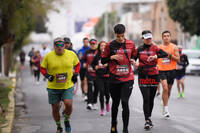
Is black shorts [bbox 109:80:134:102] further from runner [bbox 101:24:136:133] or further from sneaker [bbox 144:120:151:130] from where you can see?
sneaker [bbox 144:120:151:130]

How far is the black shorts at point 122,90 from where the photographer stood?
8289 mm

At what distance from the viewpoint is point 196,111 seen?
12328 millimetres

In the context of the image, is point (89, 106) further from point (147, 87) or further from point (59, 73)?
point (59, 73)

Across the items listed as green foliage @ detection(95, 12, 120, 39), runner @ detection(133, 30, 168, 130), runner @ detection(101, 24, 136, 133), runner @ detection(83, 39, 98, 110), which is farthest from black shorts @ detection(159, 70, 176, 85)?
green foliage @ detection(95, 12, 120, 39)

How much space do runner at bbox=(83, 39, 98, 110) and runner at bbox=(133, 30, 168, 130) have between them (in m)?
3.41

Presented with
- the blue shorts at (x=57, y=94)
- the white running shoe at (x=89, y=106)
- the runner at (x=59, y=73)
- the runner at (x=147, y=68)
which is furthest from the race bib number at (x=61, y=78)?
the white running shoe at (x=89, y=106)

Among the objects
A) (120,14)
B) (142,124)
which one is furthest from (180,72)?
(120,14)

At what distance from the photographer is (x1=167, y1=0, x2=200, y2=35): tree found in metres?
39.8

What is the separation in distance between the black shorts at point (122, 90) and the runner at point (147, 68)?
1.32 m

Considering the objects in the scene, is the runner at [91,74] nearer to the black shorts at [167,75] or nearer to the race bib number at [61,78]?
the black shorts at [167,75]

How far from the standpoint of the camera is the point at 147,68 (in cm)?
968

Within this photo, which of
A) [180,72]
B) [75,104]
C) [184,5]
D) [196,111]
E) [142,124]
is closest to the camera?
[142,124]

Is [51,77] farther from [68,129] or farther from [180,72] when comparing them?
[180,72]

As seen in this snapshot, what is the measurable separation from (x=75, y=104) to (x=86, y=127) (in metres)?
4.45
